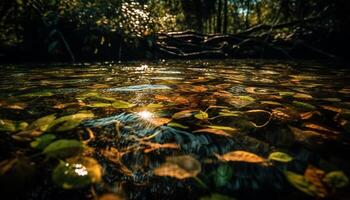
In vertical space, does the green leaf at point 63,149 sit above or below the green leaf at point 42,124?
below

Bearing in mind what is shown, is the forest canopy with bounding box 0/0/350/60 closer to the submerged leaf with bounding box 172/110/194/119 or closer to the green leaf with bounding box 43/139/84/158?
the submerged leaf with bounding box 172/110/194/119

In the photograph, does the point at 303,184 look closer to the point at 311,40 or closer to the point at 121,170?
the point at 121,170

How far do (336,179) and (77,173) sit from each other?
36.2 inches

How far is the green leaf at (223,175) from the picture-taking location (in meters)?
1.01

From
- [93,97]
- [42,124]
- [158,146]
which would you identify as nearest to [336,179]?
[158,146]

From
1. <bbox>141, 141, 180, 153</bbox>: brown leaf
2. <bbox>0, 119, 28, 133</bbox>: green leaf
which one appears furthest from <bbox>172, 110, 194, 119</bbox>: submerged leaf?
<bbox>0, 119, 28, 133</bbox>: green leaf

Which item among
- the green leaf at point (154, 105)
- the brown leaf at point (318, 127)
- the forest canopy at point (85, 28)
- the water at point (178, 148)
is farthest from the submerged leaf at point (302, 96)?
the forest canopy at point (85, 28)

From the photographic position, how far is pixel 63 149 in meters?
1.09

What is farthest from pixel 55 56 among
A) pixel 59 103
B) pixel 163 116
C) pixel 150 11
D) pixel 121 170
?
pixel 121 170

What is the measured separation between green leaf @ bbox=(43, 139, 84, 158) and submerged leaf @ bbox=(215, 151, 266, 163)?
0.57 m

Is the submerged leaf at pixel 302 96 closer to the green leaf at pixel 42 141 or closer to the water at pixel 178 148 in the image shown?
the water at pixel 178 148

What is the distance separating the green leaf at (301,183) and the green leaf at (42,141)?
3.08ft

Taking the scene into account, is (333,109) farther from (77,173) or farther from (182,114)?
(77,173)

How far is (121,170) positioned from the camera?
3.50ft
